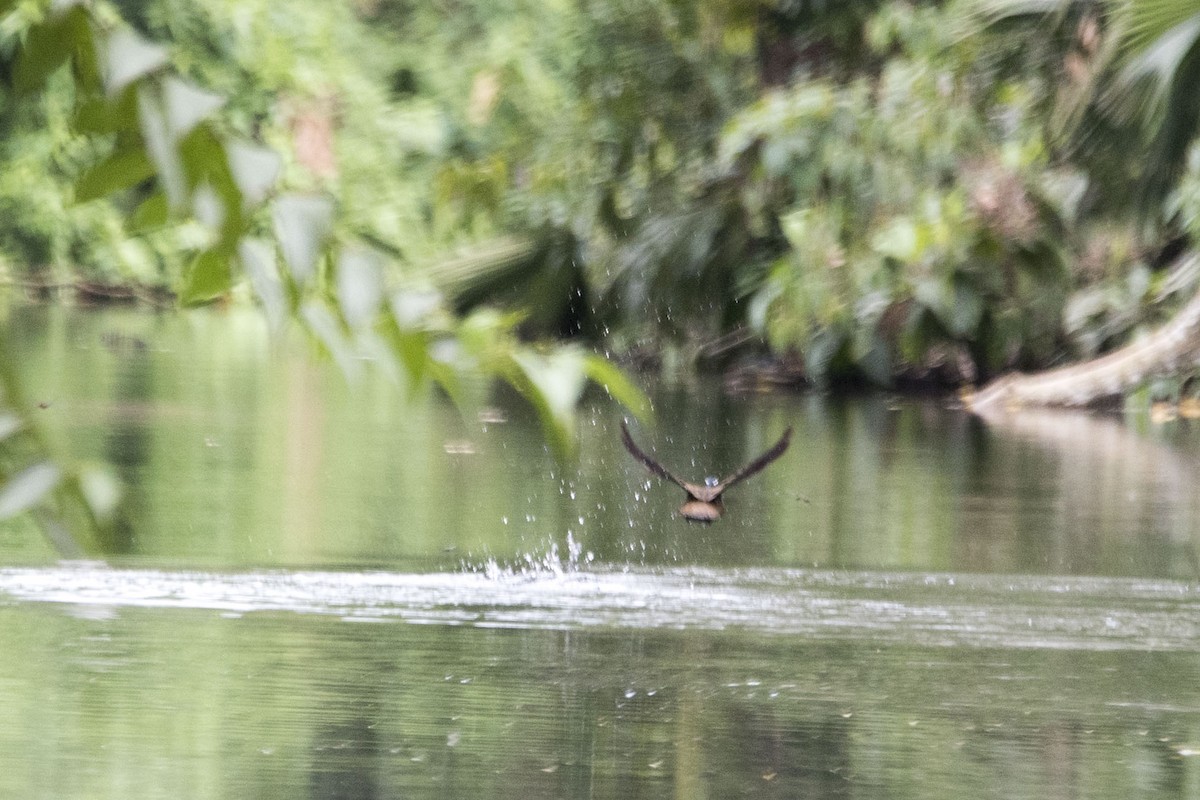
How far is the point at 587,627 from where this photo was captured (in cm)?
488

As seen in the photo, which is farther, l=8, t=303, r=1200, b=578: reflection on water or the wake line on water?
l=8, t=303, r=1200, b=578: reflection on water

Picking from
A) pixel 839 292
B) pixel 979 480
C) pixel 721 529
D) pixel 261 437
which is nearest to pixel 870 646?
pixel 721 529

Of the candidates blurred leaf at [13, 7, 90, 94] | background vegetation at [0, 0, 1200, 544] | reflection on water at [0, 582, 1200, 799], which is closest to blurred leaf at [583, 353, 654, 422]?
blurred leaf at [13, 7, 90, 94]

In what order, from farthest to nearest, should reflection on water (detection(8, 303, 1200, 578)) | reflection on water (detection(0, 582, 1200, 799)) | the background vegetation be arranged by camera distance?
the background vegetation < reflection on water (detection(8, 303, 1200, 578)) < reflection on water (detection(0, 582, 1200, 799))

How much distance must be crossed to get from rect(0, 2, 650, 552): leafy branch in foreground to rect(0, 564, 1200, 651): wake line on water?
390 cm

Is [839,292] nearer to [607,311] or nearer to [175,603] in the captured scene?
[607,311]

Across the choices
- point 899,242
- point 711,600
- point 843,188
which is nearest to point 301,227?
point 711,600

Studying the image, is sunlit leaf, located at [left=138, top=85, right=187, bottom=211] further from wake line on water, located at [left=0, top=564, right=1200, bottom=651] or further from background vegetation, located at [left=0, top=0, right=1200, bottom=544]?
background vegetation, located at [left=0, top=0, right=1200, bottom=544]

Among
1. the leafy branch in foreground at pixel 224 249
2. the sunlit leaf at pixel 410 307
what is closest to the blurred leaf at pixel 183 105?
→ the leafy branch in foreground at pixel 224 249

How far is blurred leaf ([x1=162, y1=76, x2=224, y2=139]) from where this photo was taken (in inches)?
32.9

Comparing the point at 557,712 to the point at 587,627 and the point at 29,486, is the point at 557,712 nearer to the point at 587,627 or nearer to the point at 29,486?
the point at 587,627

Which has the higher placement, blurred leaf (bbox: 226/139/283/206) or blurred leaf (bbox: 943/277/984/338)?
blurred leaf (bbox: 943/277/984/338)

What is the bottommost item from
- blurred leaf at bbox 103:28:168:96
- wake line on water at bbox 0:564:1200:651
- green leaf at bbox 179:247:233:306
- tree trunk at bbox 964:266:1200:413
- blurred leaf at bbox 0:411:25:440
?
wake line on water at bbox 0:564:1200:651

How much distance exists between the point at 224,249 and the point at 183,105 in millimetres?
61
